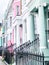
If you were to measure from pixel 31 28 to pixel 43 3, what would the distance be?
3.61 m

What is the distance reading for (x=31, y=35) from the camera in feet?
63.7

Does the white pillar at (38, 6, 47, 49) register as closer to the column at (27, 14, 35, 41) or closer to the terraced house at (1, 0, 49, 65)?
the terraced house at (1, 0, 49, 65)

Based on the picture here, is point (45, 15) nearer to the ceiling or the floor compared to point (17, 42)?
nearer to the ceiling

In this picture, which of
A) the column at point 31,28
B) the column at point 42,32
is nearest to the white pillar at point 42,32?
the column at point 42,32

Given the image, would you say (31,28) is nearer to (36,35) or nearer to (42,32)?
(36,35)

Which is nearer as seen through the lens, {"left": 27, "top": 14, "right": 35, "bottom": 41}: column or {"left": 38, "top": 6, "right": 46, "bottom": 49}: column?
{"left": 38, "top": 6, "right": 46, "bottom": 49}: column

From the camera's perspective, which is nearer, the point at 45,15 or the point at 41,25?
the point at 41,25

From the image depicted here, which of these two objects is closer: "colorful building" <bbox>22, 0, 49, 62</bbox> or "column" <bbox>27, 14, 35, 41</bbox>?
"colorful building" <bbox>22, 0, 49, 62</bbox>

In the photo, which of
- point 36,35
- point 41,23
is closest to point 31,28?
point 36,35

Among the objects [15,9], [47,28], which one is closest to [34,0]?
[47,28]

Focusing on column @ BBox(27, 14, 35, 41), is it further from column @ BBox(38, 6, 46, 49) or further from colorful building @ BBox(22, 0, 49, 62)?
column @ BBox(38, 6, 46, 49)

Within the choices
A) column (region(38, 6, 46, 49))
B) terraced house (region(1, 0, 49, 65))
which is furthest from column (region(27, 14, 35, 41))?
column (region(38, 6, 46, 49))

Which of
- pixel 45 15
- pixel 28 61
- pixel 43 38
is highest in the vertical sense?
pixel 45 15

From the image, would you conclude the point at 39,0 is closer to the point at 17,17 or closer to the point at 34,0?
the point at 34,0
